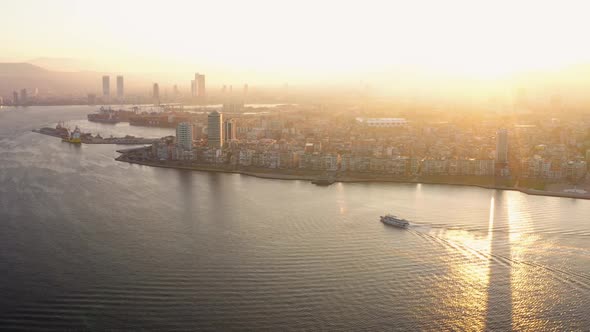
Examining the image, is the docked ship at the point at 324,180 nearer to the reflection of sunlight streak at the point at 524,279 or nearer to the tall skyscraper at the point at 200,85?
the reflection of sunlight streak at the point at 524,279

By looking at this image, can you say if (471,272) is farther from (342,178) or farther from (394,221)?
(342,178)

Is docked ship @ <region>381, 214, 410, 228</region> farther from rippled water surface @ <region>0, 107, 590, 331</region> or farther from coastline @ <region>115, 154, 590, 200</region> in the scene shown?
coastline @ <region>115, 154, 590, 200</region>

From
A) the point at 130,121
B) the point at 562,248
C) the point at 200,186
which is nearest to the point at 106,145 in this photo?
the point at 200,186

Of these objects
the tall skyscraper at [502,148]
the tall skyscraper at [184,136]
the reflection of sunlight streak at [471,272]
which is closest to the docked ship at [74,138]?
the tall skyscraper at [184,136]

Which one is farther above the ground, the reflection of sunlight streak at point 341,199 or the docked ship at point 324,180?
the docked ship at point 324,180

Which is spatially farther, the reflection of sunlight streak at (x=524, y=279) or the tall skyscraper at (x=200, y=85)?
the tall skyscraper at (x=200, y=85)

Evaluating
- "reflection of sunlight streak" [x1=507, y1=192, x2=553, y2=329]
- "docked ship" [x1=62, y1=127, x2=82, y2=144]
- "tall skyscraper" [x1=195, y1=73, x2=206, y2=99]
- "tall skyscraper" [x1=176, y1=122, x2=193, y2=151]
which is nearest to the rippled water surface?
"reflection of sunlight streak" [x1=507, y1=192, x2=553, y2=329]

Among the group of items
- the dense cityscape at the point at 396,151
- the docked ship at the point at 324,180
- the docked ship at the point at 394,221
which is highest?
the dense cityscape at the point at 396,151
